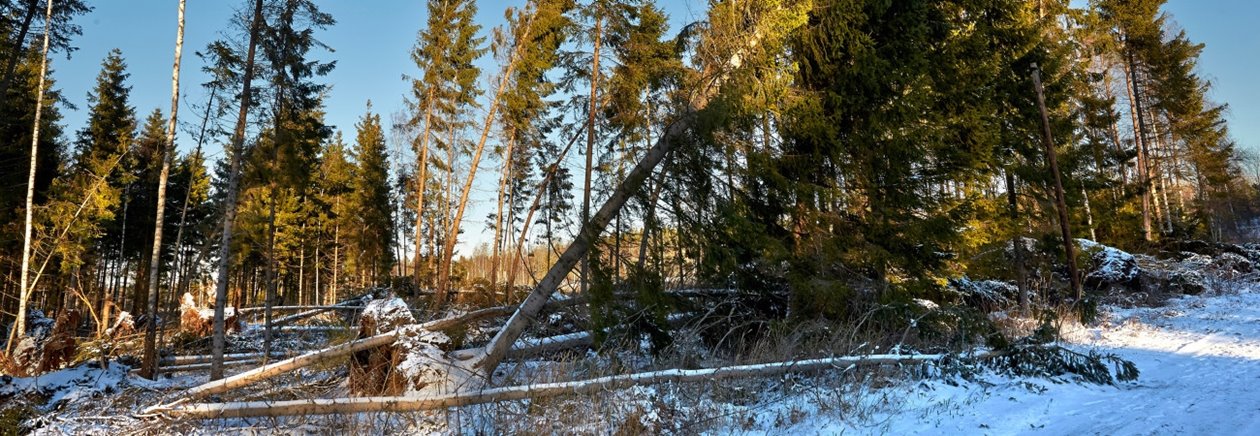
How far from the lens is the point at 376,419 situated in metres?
5.66

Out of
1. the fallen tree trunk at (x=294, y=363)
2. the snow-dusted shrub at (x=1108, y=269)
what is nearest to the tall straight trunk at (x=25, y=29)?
the fallen tree trunk at (x=294, y=363)

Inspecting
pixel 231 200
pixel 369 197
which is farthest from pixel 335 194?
pixel 231 200

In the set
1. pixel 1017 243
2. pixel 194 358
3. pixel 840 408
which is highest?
pixel 1017 243

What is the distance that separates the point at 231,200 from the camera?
1143 cm

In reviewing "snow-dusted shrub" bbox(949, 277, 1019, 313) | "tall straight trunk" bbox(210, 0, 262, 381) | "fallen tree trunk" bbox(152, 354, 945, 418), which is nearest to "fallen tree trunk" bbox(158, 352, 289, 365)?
"tall straight trunk" bbox(210, 0, 262, 381)

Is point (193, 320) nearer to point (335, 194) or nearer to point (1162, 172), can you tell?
point (335, 194)

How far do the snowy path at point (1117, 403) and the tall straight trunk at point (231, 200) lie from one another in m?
10.9

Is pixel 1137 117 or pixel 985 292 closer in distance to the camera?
pixel 985 292

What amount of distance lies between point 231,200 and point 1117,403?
1390cm

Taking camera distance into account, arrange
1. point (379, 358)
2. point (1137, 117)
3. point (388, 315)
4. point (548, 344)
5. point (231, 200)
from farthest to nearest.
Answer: point (1137, 117), point (231, 200), point (548, 344), point (388, 315), point (379, 358)

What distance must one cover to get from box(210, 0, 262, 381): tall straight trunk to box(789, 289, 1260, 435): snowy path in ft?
35.8

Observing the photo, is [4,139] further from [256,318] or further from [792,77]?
[792,77]

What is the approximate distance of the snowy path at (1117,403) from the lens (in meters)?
4.41

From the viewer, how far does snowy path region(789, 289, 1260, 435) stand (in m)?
4.41
